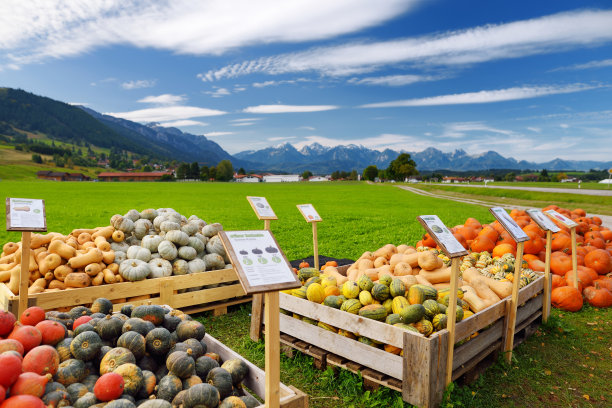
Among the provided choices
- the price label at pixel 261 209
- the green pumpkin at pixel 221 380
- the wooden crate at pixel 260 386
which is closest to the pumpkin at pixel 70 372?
the green pumpkin at pixel 221 380

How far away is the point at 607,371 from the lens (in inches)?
203

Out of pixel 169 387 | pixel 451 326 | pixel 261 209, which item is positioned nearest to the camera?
pixel 169 387

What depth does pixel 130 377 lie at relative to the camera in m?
2.77

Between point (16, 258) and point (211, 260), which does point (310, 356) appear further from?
point (16, 258)

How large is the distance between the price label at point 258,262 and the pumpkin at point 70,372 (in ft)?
4.62

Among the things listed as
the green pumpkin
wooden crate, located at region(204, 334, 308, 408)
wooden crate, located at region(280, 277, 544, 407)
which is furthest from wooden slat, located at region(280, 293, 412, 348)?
the green pumpkin

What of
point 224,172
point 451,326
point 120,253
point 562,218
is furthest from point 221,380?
point 224,172

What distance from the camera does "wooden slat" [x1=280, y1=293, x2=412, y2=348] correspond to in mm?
4125

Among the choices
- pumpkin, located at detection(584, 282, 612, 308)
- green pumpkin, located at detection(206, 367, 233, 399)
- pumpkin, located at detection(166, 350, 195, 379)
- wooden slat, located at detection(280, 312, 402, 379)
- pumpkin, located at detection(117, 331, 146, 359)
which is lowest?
pumpkin, located at detection(584, 282, 612, 308)

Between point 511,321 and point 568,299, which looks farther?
point 568,299

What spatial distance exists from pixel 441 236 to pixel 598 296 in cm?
556

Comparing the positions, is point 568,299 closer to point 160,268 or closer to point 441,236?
point 441,236

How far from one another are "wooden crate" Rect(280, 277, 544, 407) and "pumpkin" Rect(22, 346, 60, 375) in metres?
2.83

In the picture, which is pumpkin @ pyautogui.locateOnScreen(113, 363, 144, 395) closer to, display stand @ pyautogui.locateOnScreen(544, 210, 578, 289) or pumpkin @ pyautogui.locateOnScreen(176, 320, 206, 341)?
pumpkin @ pyautogui.locateOnScreen(176, 320, 206, 341)
